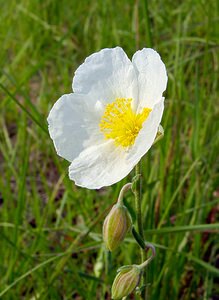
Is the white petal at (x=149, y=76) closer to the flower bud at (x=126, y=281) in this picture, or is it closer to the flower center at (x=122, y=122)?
the flower center at (x=122, y=122)

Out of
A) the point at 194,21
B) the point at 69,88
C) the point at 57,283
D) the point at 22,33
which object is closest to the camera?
the point at 57,283

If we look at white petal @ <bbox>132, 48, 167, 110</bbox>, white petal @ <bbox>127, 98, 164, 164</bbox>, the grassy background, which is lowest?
the grassy background

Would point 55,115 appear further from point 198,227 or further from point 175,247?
point 175,247

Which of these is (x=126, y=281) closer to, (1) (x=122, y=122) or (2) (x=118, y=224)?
(2) (x=118, y=224)

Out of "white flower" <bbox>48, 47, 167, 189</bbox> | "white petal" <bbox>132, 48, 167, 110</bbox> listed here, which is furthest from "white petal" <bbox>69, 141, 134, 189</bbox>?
"white petal" <bbox>132, 48, 167, 110</bbox>

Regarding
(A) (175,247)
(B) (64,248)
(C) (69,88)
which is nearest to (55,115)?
(A) (175,247)

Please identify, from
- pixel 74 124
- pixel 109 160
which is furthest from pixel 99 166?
pixel 74 124

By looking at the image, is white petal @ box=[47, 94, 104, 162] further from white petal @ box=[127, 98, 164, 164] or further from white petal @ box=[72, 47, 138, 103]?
white petal @ box=[127, 98, 164, 164]
